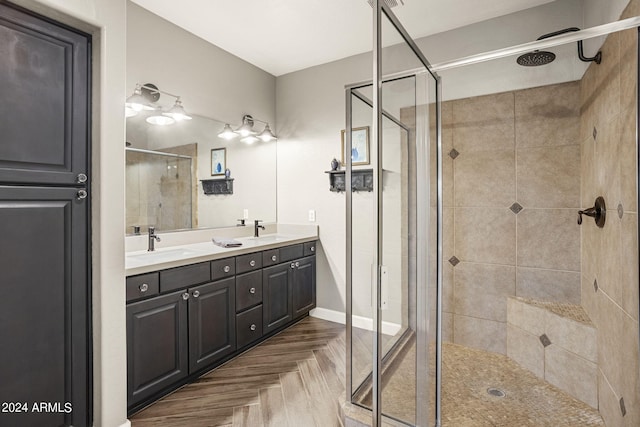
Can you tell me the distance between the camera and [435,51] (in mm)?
2781

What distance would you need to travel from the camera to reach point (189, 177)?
9.18 ft

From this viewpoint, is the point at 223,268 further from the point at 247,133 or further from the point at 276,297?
the point at 247,133

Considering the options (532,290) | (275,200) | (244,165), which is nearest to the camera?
(532,290)

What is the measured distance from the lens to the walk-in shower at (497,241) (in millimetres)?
1358

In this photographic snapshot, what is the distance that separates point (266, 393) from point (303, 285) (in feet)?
4.16

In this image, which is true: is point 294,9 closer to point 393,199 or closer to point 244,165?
point 244,165

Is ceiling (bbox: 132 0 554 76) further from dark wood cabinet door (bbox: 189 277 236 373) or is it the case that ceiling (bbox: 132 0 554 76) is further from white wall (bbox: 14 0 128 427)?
dark wood cabinet door (bbox: 189 277 236 373)

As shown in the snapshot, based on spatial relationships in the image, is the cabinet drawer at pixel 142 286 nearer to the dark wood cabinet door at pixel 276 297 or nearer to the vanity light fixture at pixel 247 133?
the dark wood cabinet door at pixel 276 297

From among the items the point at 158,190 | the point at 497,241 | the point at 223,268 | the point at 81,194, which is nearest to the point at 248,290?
the point at 223,268

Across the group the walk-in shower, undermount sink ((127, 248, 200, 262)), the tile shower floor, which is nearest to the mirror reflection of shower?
undermount sink ((127, 248, 200, 262))

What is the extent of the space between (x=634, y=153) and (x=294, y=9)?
7.47 feet

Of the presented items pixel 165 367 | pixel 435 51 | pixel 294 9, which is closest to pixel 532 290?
pixel 435 51

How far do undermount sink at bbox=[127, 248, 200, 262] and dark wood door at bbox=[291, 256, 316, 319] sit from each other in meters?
1.06

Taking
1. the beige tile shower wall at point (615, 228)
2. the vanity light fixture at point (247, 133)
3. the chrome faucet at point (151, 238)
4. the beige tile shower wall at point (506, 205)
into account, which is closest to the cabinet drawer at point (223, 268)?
the chrome faucet at point (151, 238)
